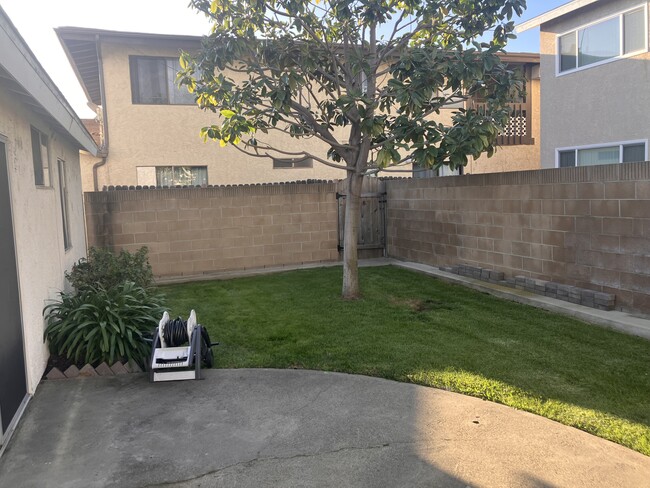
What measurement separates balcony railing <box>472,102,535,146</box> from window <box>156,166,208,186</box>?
9139 mm

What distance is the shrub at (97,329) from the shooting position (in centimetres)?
561

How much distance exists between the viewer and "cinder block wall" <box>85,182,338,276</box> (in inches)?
424

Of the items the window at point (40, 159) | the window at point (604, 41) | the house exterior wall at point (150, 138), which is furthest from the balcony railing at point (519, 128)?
the window at point (40, 159)

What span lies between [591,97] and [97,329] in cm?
1217

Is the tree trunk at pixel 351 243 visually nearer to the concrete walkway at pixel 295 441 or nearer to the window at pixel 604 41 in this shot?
the concrete walkway at pixel 295 441

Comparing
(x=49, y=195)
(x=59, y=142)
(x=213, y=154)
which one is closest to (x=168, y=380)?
(x=49, y=195)

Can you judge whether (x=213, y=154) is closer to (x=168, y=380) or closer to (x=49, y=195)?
(x=49, y=195)

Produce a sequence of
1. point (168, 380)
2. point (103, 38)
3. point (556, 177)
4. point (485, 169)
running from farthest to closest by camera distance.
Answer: point (485, 169), point (103, 38), point (556, 177), point (168, 380)

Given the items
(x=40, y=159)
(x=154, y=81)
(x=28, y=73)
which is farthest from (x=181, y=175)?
(x=28, y=73)

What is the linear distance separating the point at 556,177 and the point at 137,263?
625cm

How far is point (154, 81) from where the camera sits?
15.1m

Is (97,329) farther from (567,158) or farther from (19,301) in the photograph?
(567,158)

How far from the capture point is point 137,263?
26.7ft

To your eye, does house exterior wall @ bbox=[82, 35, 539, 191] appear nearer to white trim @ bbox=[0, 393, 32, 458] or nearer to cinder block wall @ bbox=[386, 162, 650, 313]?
cinder block wall @ bbox=[386, 162, 650, 313]
